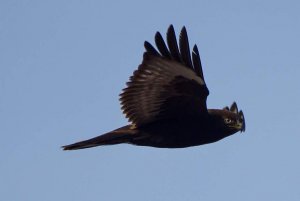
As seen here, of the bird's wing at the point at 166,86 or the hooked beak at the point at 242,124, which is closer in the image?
the bird's wing at the point at 166,86

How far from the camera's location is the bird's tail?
14.0 meters

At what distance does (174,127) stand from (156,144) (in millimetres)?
317

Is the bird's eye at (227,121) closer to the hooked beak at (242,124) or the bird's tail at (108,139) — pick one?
the hooked beak at (242,124)

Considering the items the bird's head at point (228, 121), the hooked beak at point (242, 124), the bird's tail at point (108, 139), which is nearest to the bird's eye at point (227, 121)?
the bird's head at point (228, 121)

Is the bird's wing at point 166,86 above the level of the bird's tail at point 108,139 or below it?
above

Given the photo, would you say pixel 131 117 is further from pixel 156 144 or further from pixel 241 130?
pixel 241 130

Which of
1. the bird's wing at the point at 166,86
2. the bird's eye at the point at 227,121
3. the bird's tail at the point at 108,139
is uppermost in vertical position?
the bird's wing at the point at 166,86

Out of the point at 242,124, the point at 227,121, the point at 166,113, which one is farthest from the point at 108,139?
the point at 242,124

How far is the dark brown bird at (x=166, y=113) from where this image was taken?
13805 mm

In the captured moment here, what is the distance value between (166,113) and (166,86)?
41 cm

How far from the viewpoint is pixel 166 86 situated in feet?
45.9

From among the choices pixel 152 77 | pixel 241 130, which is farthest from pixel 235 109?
pixel 152 77

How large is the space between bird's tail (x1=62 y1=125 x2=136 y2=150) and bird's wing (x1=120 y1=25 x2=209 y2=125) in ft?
0.72

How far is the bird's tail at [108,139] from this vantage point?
1399cm
